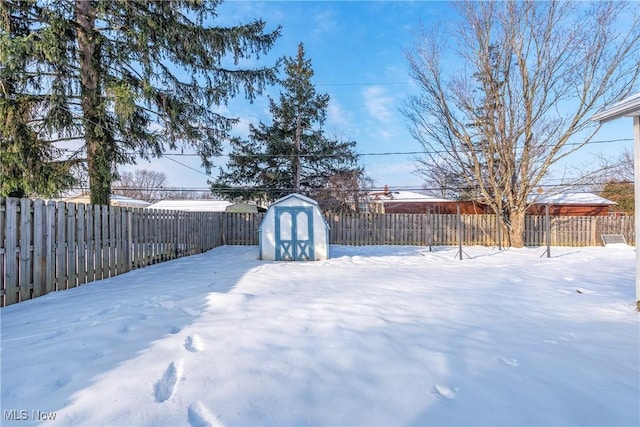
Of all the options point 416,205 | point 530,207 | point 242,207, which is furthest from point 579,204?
point 242,207

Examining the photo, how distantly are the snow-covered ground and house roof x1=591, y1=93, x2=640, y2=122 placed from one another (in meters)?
2.42

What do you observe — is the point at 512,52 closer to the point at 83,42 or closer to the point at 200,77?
the point at 200,77

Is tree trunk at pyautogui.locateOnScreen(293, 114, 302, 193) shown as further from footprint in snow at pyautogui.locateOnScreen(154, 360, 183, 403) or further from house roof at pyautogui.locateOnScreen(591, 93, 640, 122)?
footprint in snow at pyautogui.locateOnScreen(154, 360, 183, 403)

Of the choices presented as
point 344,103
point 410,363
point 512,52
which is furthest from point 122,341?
point 344,103

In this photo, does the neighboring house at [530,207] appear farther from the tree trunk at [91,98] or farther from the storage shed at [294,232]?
the tree trunk at [91,98]

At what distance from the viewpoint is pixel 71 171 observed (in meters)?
7.25

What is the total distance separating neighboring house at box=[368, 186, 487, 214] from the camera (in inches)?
815

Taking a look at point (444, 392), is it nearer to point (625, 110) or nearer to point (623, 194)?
point (625, 110)

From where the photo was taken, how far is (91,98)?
273 inches

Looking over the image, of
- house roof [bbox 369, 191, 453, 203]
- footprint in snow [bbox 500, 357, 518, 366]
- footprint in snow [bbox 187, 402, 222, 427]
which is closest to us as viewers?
footprint in snow [bbox 187, 402, 222, 427]

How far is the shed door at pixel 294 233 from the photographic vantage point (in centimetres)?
907

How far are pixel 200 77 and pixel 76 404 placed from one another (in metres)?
9.04

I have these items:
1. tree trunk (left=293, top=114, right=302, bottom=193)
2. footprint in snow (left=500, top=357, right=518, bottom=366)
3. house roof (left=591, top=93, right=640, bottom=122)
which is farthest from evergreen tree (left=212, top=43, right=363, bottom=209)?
footprint in snow (left=500, top=357, right=518, bottom=366)

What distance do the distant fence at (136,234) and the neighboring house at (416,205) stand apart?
6318 mm
